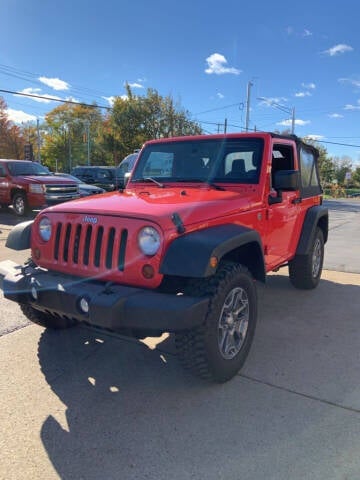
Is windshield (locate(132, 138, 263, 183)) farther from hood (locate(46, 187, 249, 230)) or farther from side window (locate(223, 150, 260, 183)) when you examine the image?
hood (locate(46, 187, 249, 230))

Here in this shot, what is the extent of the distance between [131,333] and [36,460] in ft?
2.89

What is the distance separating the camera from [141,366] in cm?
318

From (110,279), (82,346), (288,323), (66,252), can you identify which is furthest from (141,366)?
(288,323)

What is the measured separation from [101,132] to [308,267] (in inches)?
1343

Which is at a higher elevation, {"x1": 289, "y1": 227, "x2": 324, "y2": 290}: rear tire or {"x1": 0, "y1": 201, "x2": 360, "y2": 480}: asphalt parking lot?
{"x1": 289, "y1": 227, "x2": 324, "y2": 290}: rear tire

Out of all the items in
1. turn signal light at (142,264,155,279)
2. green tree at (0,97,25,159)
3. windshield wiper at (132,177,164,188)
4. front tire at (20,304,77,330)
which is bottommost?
front tire at (20,304,77,330)

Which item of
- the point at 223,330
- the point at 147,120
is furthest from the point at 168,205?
the point at 147,120

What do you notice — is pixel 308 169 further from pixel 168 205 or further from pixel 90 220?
pixel 90 220

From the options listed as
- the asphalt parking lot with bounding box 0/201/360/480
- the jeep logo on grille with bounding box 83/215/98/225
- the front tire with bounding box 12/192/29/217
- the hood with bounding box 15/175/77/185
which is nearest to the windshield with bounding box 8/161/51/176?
the hood with bounding box 15/175/77/185

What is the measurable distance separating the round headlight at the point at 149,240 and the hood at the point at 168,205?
7 centimetres

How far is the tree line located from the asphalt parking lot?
961 inches

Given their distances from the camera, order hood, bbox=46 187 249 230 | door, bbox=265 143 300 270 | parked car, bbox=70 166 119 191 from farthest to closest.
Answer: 1. parked car, bbox=70 166 119 191
2. door, bbox=265 143 300 270
3. hood, bbox=46 187 249 230

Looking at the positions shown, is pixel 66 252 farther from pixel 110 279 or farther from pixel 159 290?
pixel 159 290

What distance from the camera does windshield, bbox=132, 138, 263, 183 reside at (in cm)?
376
